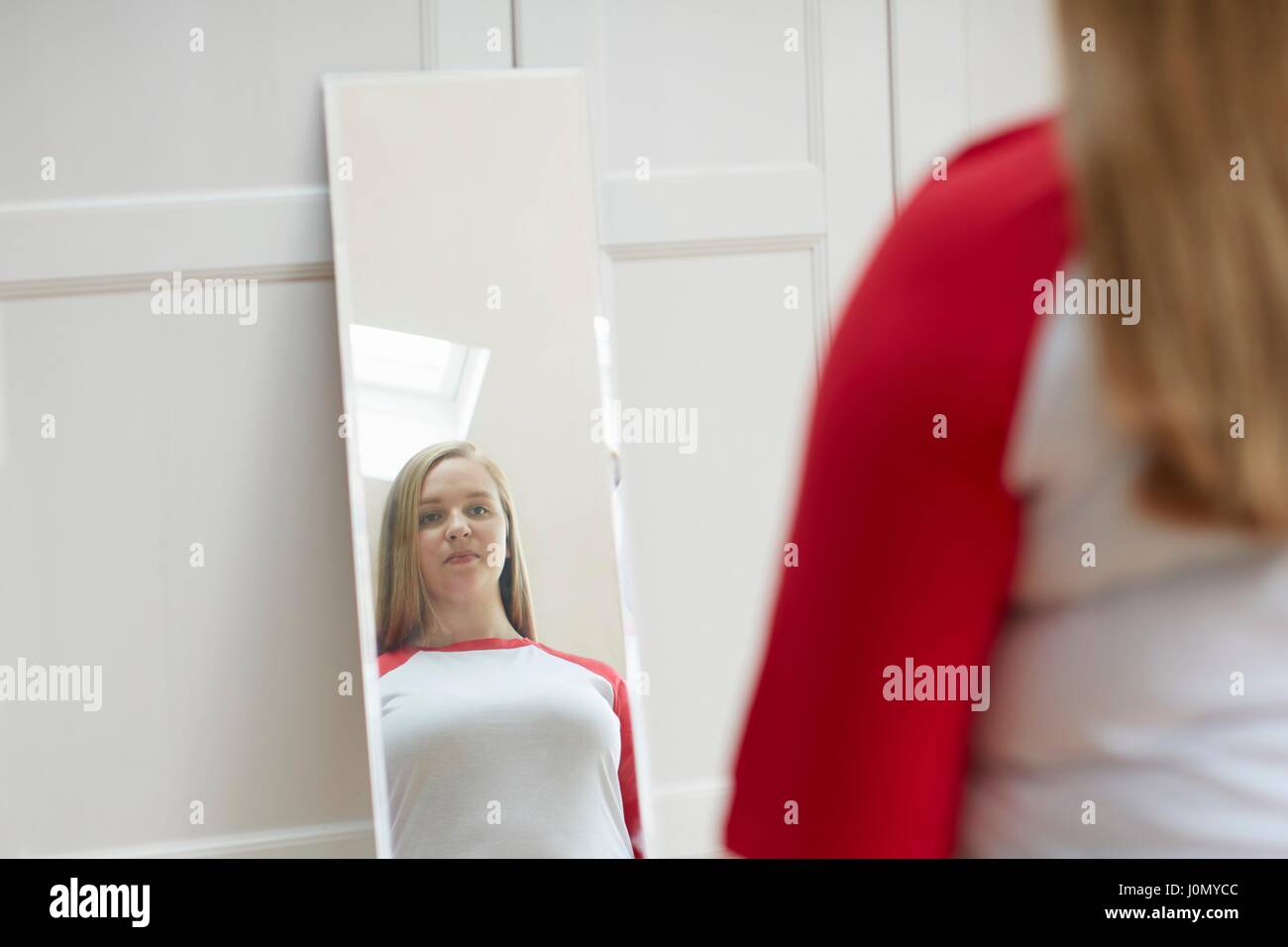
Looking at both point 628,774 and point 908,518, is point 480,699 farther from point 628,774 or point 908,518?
point 908,518

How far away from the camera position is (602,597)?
6.19 feet

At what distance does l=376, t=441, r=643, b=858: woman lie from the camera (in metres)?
1.76

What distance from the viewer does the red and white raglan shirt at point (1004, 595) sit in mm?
384

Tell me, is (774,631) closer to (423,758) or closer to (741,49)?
(423,758)


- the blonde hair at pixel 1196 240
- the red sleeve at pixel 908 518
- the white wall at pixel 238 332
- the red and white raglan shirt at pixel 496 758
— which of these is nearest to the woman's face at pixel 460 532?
the red and white raglan shirt at pixel 496 758

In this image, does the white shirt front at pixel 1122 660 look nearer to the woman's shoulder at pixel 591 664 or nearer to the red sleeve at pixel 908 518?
the red sleeve at pixel 908 518

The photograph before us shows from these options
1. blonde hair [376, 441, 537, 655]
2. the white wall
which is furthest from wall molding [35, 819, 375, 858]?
blonde hair [376, 441, 537, 655]

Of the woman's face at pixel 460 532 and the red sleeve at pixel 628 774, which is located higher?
the woman's face at pixel 460 532

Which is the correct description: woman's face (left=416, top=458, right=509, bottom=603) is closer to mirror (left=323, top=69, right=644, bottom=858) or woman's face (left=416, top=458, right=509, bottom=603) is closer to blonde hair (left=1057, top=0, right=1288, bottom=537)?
mirror (left=323, top=69, right=644, bottom=858)

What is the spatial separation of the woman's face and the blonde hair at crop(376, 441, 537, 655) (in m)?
0.01

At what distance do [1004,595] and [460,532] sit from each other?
1.50 metres

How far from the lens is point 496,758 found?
1767mm

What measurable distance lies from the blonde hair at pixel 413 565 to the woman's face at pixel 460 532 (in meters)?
0.01
